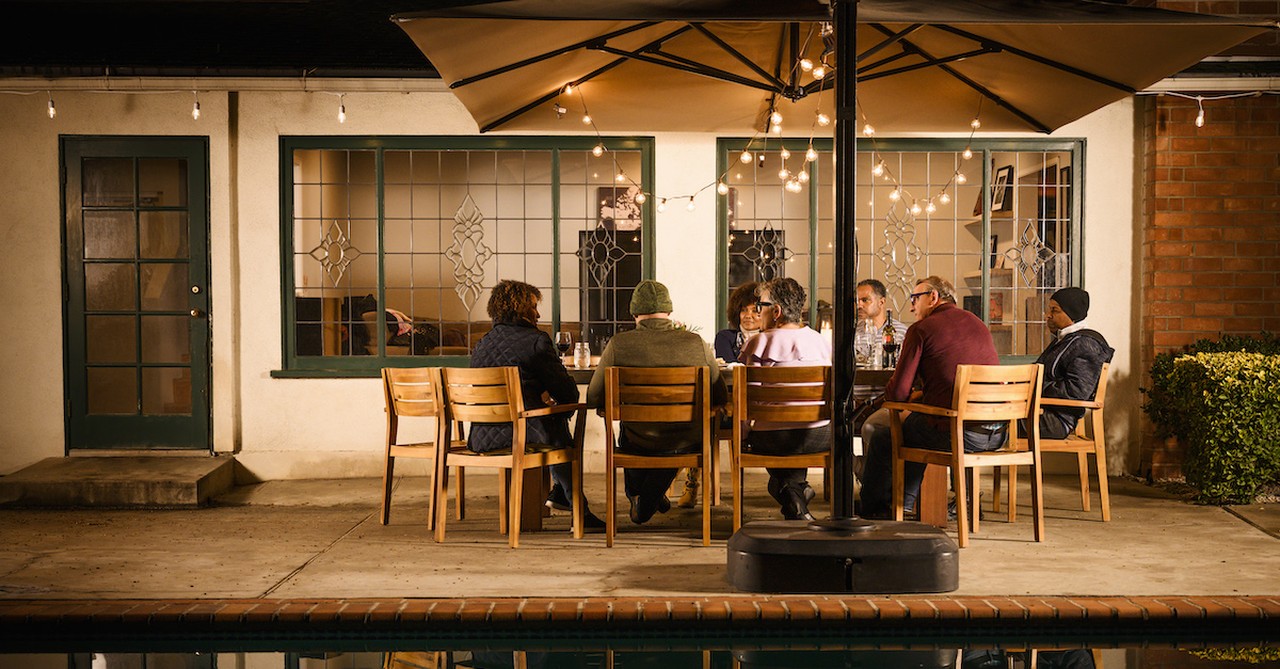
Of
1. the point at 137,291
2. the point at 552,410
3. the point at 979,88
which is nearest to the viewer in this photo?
the point at 552,410

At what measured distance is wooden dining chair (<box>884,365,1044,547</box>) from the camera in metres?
5.23

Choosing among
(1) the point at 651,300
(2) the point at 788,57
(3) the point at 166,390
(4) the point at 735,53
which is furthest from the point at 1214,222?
(3) the point at 166,390

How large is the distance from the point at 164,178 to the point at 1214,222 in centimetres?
741

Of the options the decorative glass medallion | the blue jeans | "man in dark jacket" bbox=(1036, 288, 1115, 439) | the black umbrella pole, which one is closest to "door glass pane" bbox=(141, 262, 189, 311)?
the decorative glass medallion

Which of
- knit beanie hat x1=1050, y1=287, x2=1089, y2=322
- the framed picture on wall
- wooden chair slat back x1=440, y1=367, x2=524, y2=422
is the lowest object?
wooden chair slat back x1=440, y1=367, x2=524, y2=422

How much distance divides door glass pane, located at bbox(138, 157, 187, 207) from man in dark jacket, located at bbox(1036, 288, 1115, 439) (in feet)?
19.5

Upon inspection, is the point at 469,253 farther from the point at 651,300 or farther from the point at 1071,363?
the point at 1071,363

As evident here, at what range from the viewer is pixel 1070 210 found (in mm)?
8047

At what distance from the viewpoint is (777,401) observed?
5332 mm

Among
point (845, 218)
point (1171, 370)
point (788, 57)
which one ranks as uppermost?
point (788, 57)

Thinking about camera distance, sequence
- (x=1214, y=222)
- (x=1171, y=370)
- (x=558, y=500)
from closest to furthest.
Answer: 1. (x=558, y=500)
2. (x=1171, y=370)
3. (x=1214, y=222)

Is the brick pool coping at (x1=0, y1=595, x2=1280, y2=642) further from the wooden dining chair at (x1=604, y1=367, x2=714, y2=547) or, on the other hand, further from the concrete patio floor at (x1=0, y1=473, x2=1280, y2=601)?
the wooden dining chair at (x1=604, y1=367, x2=714, y2=547)

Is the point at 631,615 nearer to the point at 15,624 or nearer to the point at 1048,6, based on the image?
the point at 15,624

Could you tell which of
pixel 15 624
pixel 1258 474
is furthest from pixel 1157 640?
pixel 15 624
